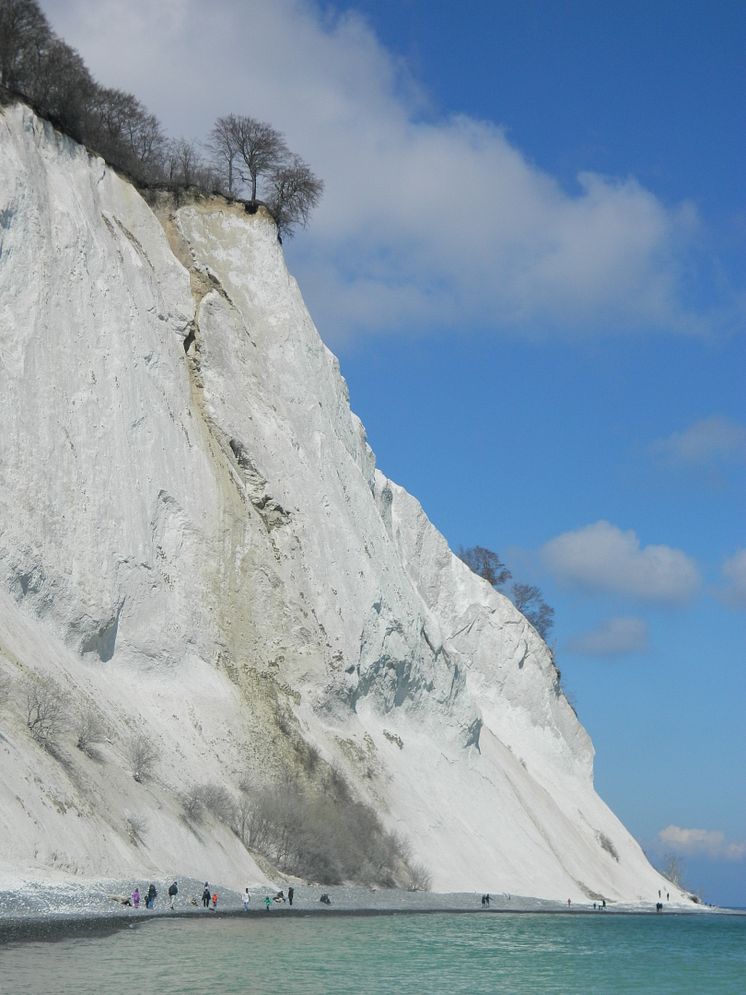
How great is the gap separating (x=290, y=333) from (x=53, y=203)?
34.7 feet

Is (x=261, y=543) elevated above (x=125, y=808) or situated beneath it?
elevated above

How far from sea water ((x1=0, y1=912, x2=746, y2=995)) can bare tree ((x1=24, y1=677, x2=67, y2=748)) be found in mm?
5014

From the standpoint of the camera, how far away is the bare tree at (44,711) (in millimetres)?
27466

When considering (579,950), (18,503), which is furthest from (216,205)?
(579,950)

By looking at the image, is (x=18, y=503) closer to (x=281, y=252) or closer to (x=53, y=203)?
(x=53, y=203)

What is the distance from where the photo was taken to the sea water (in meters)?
19.6

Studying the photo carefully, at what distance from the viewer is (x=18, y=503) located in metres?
33.0

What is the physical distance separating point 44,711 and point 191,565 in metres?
10.9

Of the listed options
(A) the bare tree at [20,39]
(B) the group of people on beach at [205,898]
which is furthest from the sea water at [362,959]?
(A) the bare tree at [20,39]

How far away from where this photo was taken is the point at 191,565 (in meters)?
38.2

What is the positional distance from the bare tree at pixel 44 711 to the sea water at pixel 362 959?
16.4ft

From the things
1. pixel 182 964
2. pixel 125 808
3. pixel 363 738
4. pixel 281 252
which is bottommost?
pixel 182 964

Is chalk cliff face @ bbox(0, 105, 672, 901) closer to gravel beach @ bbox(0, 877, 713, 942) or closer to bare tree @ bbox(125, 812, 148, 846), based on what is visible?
bare tree @ bbox(125, 812, 148, 846)

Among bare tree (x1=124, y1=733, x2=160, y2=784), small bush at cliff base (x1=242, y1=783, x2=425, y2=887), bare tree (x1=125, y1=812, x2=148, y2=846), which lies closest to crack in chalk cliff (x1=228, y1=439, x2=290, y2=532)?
small bush at cliff base (x1=242, y1=783, x2=425, y2=887)
